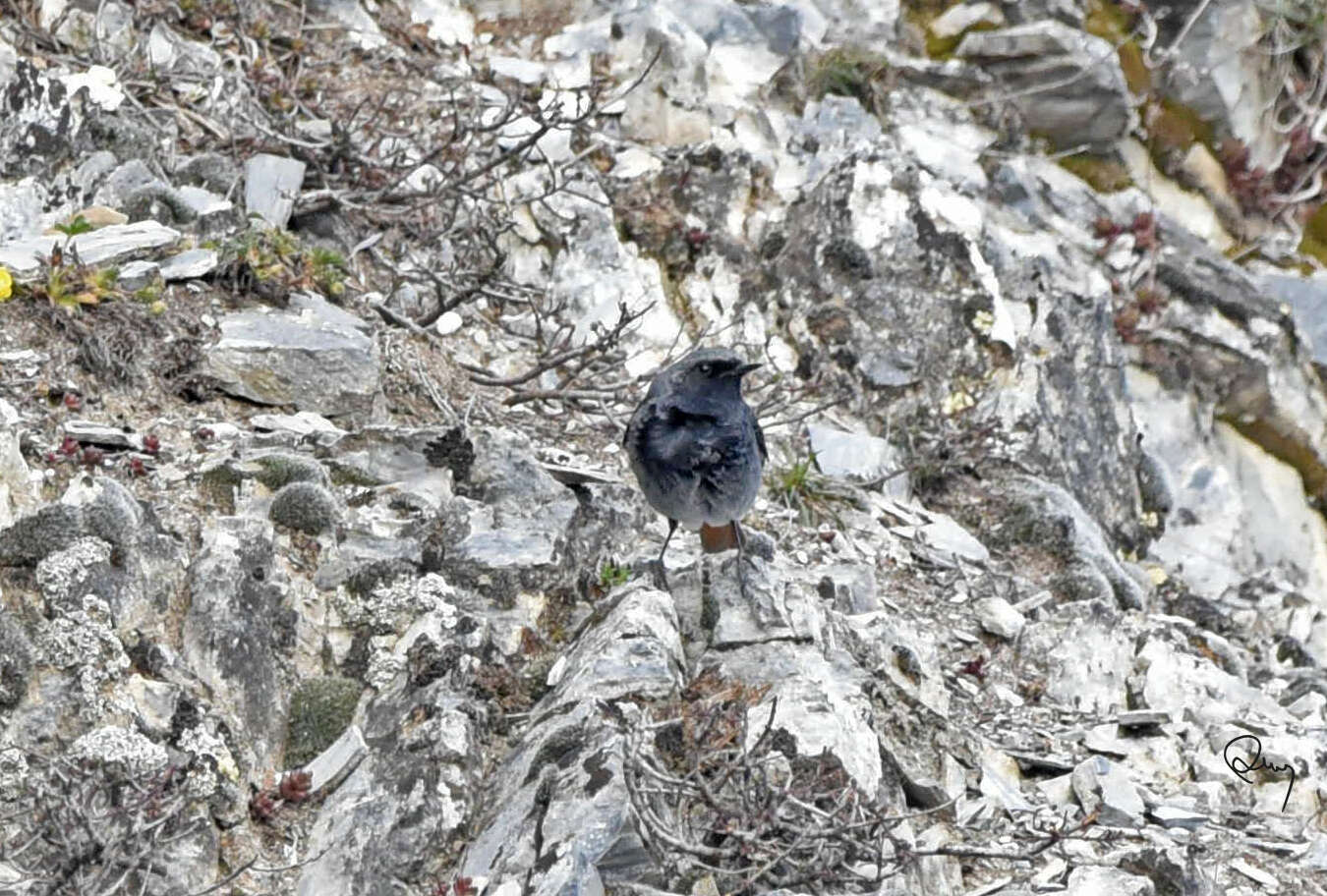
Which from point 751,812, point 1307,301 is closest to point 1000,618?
point 751,812

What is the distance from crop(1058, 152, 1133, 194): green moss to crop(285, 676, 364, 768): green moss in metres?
8.73

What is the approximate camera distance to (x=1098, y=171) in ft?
44.6

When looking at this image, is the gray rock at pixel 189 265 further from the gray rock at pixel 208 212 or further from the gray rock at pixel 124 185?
the gray rock at pixel 124 185

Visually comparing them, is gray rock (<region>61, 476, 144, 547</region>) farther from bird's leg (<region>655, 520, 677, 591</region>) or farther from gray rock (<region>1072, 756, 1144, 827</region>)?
gray rock (<region>1072, 756, 1144, 827</region>)


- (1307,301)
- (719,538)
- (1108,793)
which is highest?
(719,538)

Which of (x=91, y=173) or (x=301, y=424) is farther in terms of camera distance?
(x=91, y=173)

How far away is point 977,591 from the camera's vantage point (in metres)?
9.37

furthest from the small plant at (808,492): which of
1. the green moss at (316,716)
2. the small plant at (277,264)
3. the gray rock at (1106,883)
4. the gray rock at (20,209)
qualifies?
the gray rock at (20,209)

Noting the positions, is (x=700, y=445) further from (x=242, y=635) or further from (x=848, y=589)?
(x=242, y=635)

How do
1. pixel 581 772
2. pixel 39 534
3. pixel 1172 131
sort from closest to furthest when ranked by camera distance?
1. pixel 581 772
2. pixel 39 534
3. pixel 1172 131

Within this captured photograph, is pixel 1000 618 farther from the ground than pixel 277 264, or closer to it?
closer to it
